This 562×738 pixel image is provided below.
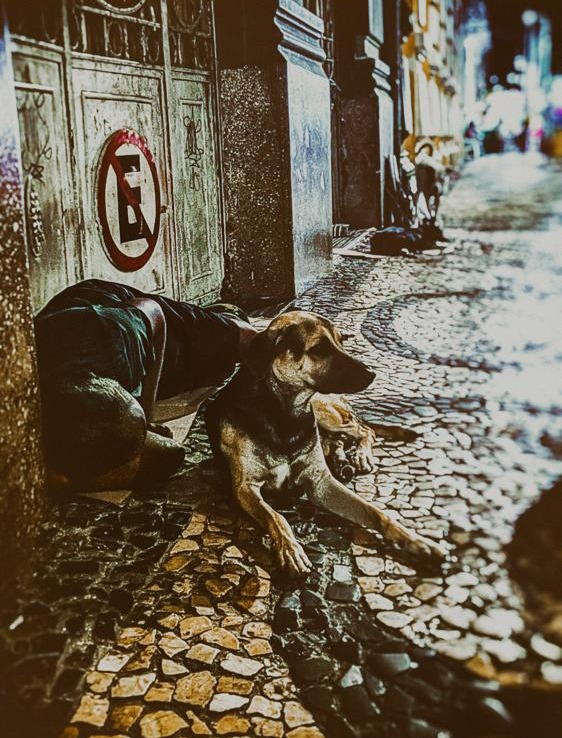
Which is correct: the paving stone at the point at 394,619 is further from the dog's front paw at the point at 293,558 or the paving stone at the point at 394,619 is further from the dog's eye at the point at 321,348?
the dog's eye at the point at 321,348

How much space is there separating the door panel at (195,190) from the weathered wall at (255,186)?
19cm

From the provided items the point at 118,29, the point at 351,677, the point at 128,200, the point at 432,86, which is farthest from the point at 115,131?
the point at 432,86

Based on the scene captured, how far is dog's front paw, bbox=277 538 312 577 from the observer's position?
10.5 ft

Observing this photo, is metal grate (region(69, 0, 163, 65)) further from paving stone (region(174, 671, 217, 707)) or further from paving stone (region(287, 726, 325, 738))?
paving stone (region(287, 726, 325, 738))

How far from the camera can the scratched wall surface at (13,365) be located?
3131 millimetres

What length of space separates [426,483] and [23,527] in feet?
6.15

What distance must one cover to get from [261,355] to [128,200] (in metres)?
2.74

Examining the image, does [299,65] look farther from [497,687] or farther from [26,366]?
[497,687]

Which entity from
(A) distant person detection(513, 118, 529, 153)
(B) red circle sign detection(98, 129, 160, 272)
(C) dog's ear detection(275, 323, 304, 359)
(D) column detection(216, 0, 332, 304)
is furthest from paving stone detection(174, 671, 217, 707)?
(A) distant person detection(513, 118, 529, 153)

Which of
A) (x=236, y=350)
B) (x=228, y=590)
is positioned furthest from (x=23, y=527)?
(x=236, y=350)

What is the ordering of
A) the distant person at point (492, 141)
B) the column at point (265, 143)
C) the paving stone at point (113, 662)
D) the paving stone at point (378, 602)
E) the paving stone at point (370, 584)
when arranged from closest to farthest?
the paving stone at point (113, 662)
the paving stone at point (378, 602)
the paving stone at point (370, 584)
the column at point (265, 143)
the distant person at point (492, 141)

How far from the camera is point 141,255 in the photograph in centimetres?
624

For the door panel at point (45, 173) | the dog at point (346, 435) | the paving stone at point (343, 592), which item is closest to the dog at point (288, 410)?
the dog at point (346, 435)

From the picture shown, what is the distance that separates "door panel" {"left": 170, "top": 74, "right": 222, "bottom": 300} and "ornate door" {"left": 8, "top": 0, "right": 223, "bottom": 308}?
0.03ft
